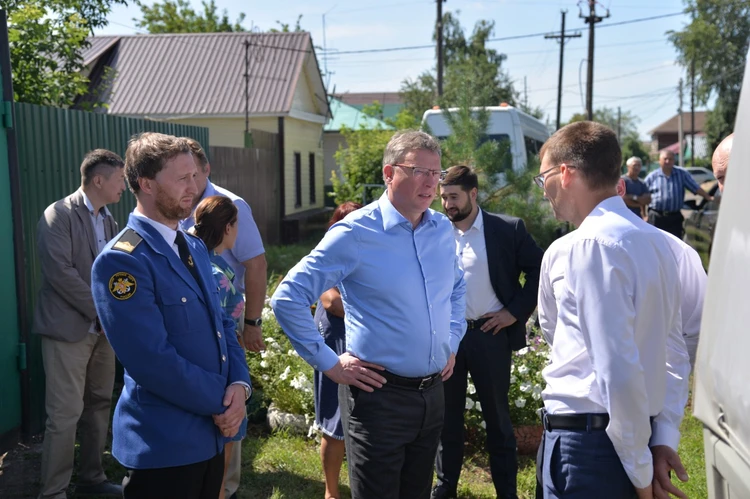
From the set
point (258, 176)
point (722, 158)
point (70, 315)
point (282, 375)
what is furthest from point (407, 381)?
point (258, 176)

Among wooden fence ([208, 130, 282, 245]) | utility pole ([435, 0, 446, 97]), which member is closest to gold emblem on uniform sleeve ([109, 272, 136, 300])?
wooden fence ([208, 130, 282, 245])

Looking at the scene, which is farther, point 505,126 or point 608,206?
point 505,126

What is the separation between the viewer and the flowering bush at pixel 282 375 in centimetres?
580

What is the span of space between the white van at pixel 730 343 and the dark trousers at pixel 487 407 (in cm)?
279

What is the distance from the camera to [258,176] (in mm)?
17359

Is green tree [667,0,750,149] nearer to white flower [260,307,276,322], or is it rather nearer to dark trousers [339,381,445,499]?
white flower [260,307,276,322]

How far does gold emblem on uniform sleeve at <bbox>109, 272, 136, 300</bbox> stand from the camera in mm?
2707

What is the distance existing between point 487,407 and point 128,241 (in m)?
2.71

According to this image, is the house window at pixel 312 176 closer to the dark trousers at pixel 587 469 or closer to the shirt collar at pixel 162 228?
the shirt collar at pixel 162 228

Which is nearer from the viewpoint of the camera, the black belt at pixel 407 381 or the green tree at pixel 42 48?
the black belt at pixel 407 381

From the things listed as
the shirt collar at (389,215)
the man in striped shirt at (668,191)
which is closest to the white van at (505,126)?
the man in striped shirt at (668,191)

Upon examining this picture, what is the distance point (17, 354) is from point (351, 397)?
3131 millimetres

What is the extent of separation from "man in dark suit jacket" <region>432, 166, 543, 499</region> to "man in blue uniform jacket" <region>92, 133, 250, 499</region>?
202 centimetres

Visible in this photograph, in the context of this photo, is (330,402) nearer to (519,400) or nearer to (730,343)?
(519,400)
